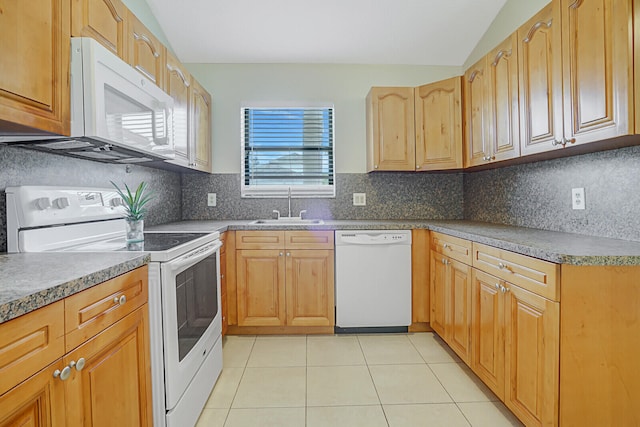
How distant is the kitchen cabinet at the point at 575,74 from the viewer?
4.05ft

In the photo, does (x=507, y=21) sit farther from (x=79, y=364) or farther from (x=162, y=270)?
(x=79, y=364)

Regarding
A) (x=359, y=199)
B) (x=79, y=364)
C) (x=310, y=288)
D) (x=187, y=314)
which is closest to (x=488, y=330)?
(x=310, y=288)

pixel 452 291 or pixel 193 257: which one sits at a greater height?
pixel 193 257

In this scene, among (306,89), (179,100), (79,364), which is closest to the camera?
(79,364)

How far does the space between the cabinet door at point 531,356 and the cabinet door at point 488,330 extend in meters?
0.06

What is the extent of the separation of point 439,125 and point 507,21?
2.87 ft

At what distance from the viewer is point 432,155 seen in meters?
2.67

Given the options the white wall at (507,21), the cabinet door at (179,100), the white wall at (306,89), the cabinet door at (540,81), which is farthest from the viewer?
the white wall at (306,89)

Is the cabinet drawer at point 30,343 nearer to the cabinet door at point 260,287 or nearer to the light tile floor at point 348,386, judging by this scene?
the light tile floor at point 348,386

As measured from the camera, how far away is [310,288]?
249cm

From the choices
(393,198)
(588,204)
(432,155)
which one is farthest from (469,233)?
(393,198)

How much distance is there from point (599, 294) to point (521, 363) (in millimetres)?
445

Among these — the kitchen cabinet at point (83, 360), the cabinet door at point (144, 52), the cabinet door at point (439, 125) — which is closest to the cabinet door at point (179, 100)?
the cabinet door at point (144, 52)

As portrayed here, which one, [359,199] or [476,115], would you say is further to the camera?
[359,199]
